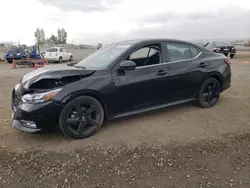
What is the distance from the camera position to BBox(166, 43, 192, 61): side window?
426 centimetres

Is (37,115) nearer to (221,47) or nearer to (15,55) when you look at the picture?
(15,55)

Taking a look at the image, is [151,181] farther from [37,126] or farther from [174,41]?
[174,41]

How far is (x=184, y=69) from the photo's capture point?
4.30 m

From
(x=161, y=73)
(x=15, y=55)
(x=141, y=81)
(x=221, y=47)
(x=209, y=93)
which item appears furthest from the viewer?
(x=221, y=47)

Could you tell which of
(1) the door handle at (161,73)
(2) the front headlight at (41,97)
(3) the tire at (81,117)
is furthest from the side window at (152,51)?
(2) the front headlight at (41,97)

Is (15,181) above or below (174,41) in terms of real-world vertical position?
below

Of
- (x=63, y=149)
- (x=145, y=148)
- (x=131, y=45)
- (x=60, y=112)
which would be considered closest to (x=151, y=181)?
(x=145, y=148)

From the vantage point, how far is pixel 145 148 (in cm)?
312

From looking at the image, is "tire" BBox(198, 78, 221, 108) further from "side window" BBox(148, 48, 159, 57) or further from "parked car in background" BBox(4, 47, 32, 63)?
"parked car in background" BBox(4, 47, 32, 63)

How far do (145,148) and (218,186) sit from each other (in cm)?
→ 107

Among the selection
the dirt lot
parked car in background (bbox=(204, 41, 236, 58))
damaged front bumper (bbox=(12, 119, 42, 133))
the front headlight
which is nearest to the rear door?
the dirt lot

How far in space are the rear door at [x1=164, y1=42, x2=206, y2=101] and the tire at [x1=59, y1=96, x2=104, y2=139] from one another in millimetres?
1565

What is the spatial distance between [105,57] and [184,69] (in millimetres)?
1573

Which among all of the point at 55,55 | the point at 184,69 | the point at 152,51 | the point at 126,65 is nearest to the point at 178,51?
the point at 184,69
